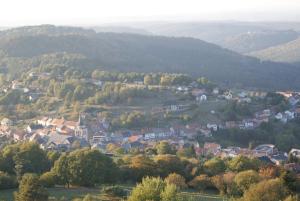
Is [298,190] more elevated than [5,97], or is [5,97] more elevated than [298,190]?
[298,190]

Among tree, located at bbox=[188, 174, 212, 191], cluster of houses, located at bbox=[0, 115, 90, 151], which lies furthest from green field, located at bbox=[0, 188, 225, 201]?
cluster of houses, located at bbox=[0, 115, 90, 151]

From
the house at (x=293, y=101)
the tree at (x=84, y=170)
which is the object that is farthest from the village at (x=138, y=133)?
the tree at (x=84, y=170)

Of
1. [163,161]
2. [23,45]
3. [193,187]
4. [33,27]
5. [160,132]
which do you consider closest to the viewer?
[193,187]

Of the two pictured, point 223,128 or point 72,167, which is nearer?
point 72,167

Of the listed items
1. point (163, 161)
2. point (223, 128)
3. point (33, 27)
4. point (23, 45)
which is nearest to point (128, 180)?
point (163, 161)

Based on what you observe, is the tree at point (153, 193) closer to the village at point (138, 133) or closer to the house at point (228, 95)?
the village at point (138, 133)

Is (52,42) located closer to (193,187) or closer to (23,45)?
(23,45)

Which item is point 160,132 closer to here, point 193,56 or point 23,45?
point 23,45

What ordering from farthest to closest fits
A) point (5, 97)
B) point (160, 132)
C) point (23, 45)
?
1. point (23, 45)
2. point (5, 97)
3. point (160, 132)

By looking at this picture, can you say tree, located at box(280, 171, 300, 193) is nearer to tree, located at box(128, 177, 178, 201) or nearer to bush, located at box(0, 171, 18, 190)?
tree, located at box(128, 177, 178, 201)
